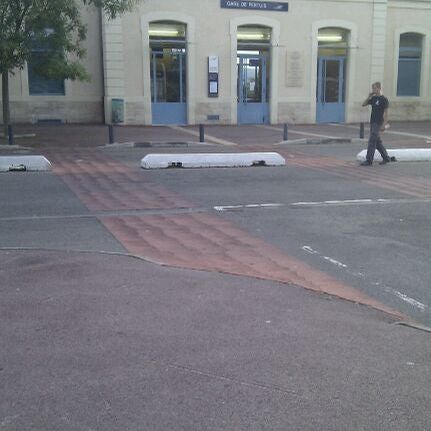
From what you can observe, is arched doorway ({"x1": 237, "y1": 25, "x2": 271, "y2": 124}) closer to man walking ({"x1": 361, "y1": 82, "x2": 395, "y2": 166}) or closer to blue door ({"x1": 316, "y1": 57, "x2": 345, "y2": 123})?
blue door ({"x1": 316, "y1": 57, "x2": 345, "y2": 123})

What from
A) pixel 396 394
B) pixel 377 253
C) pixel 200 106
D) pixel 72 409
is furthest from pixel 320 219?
pixel 200 106

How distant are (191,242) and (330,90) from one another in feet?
73.3

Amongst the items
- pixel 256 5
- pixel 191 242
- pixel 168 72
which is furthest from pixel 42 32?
pixel 191 242

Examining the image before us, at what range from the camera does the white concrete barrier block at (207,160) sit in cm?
1373

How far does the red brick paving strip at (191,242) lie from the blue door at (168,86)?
47.8 feet

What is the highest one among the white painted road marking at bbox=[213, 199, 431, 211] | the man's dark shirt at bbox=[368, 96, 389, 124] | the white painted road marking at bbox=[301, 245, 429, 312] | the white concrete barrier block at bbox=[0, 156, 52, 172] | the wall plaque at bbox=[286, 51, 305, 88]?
the wall plaque at bbox=[286, 51, 305, 88]

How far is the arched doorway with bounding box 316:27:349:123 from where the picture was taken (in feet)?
90.1

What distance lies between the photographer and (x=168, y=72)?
2562 cm

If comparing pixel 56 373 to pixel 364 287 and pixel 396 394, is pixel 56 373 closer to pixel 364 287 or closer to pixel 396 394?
pixel 396 394

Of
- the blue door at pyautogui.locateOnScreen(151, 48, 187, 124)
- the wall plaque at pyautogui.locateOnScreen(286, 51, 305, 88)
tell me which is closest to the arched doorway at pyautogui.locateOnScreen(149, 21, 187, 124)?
the blue door at pyautogui.locateOnScreen(151, 48, 187, 124)

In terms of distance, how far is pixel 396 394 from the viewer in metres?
3.60

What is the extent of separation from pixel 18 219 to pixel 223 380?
549 centimetres

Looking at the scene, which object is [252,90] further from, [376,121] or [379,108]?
[376,121]

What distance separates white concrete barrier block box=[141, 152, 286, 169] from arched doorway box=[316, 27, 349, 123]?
14210 millimetres
